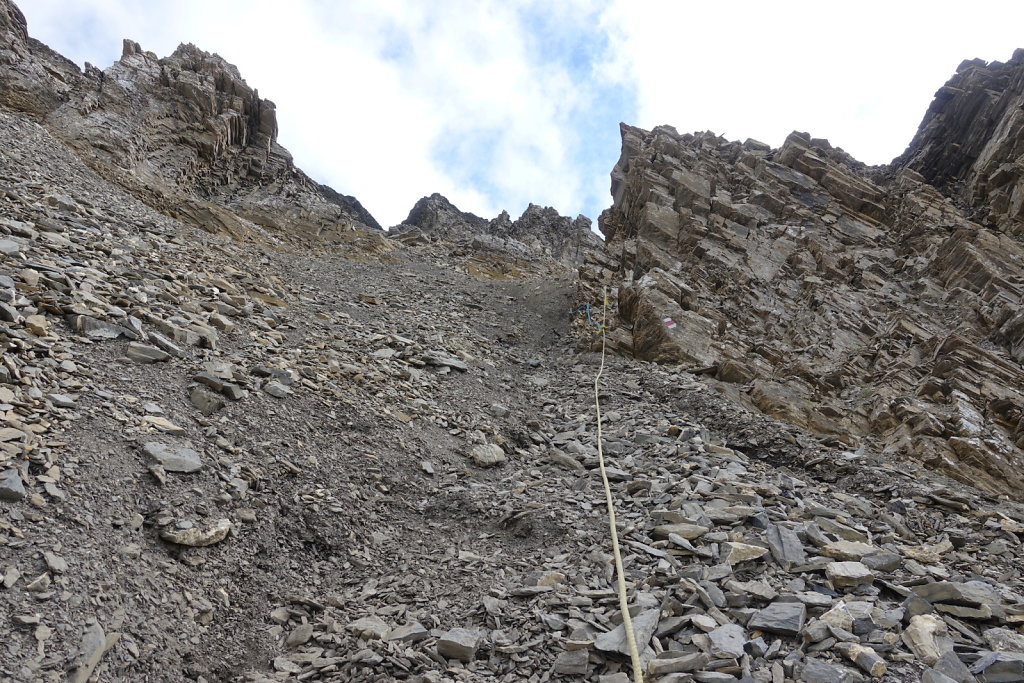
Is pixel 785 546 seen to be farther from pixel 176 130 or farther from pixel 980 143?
pixel 176 130

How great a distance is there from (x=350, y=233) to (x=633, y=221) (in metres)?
13.7

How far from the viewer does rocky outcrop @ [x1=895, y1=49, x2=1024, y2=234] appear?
817 inches

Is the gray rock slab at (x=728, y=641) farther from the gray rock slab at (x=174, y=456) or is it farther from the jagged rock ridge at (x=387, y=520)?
the gray rock slab at (x=174, y=456)

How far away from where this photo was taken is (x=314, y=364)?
10359 millimetres

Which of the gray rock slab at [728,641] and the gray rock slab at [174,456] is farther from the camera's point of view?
the gray rock slab at [174,456]

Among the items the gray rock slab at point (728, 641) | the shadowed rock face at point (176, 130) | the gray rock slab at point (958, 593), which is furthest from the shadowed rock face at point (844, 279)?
the shadowed rock face at point (176, 130)

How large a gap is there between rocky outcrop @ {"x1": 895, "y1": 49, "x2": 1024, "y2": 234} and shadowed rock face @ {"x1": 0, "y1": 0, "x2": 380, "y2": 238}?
27579 mm

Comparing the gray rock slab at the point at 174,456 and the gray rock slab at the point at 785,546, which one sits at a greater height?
the gray rock slab at the point at 785,546

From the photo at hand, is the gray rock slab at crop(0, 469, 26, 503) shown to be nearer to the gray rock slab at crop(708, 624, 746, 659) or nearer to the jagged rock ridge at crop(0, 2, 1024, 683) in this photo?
the jagged rock ridge at crop(0, 2, 1024, 683)

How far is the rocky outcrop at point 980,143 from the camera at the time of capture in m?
20.8

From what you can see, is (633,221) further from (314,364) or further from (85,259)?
(85,259)

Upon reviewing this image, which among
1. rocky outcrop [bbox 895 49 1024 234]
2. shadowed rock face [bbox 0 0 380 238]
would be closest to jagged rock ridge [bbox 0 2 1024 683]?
shadowed rock face [bbox 0 0 380 238]

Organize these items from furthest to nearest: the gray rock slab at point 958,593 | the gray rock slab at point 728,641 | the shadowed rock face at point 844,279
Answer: the shadowed rock face at point 844,279 < the gray rock slab at point 958,593 < the gray rock slab at point 728,641

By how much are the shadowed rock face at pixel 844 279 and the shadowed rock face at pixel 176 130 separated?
587 inches
